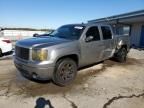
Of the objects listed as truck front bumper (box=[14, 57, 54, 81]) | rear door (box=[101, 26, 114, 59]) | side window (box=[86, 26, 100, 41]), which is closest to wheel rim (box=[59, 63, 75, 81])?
truck front bumper (box=[14, 57, 54, 81])

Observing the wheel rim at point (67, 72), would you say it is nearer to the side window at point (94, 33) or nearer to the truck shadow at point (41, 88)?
the truck shadow at point (41, 88)

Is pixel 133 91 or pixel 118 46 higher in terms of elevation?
pixel 118 46

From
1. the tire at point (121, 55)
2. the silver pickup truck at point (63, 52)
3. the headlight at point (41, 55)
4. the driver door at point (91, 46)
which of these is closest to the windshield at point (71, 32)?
the silver pickup truck at point (63, 52)

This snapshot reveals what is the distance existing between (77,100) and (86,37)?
2.36 m

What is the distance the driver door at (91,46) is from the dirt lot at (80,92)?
685 mm

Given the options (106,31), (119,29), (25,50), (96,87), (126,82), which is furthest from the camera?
(119,29)

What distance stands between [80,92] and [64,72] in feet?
2.64

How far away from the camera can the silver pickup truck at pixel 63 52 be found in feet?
15.0

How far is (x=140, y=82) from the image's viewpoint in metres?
5.75

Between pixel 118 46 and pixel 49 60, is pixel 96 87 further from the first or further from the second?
pixel 118 46

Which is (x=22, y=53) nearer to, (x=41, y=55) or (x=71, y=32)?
(x=41, y=55)

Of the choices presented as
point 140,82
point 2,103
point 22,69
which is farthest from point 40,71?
point 140,82

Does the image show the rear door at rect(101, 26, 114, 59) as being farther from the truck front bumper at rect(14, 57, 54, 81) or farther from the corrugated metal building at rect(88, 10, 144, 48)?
the corrugated metal building at rect(88, 10, 144, 48)

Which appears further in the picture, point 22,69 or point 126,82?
point 126,82
